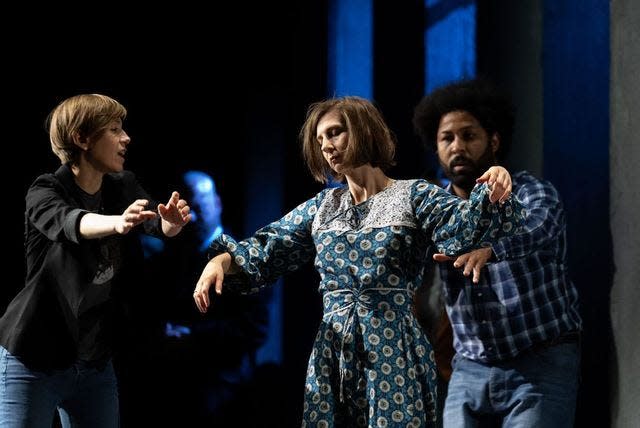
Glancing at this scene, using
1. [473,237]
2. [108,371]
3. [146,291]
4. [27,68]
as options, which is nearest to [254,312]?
[146,291]

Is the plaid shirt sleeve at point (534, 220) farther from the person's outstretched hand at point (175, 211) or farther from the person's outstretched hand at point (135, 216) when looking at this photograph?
the person's outstretched hand at point (135, 216)

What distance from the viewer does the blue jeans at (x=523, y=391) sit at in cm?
285

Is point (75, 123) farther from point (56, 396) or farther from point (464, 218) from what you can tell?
point (464, 218)

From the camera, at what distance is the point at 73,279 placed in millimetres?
2602

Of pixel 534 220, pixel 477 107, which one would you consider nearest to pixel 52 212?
pixel 534 220

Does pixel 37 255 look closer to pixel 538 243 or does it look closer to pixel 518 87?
pixel 538 243

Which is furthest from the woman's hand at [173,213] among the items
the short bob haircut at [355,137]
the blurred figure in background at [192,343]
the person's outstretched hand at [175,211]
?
the blurred figure in background at [192,343]

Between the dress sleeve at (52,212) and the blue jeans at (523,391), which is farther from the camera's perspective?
the blue jeans at (523,391)

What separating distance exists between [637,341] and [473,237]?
718 mm

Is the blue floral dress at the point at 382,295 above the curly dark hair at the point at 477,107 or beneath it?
beneath

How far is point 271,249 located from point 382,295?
347 mm

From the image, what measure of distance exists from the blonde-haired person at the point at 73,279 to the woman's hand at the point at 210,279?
5.3 inches

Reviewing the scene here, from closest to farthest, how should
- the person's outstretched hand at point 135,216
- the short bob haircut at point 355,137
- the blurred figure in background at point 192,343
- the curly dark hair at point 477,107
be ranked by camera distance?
the person's outstretched hand at point 135,216 → the short bob haircut at point 355,137 → the curly dark hair at point 477,107 → the blurred figure in background at point 192,343

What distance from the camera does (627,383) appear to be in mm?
2984
